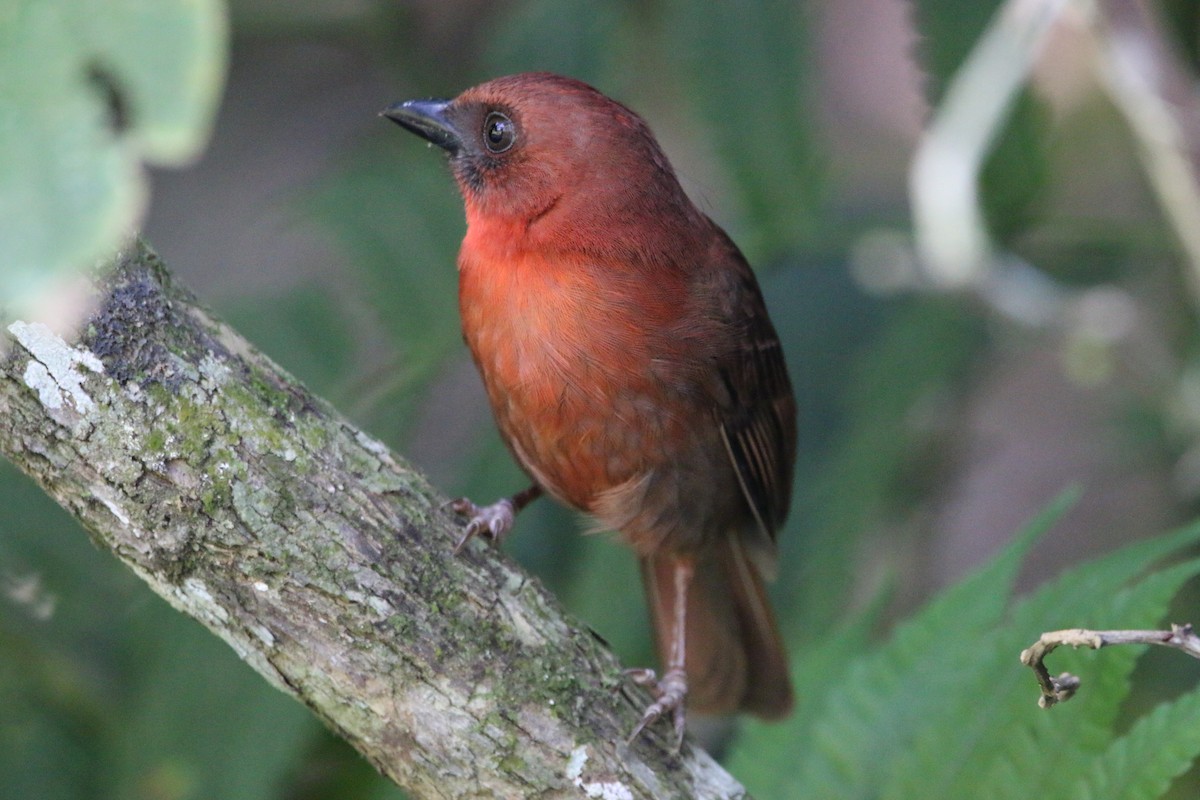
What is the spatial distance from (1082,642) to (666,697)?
Result: 0.91m

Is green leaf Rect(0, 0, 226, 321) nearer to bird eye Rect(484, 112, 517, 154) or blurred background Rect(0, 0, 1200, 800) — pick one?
bird eye Rect(484, 112, 517, 154)

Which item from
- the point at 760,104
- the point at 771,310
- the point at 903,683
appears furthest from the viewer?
the point at 771,310

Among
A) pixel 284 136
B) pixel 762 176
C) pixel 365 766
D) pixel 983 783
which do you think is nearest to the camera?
pixel 983 783

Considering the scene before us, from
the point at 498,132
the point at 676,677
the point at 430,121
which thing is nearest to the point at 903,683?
the point at 676,677

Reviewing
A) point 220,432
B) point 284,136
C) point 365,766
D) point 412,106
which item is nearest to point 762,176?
point 412,106

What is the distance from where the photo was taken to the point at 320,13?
Answer: 188 inches

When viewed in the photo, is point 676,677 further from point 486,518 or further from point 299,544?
point 299,544

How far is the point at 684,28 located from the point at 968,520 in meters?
3.31

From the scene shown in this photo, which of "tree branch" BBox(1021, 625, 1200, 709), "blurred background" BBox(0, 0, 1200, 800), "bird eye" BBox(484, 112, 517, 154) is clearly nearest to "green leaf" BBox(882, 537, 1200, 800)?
"tree branch" BBox(1021, 625, 1200, 709)

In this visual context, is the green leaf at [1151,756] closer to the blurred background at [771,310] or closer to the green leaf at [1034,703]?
the green leaf at [1034,703]

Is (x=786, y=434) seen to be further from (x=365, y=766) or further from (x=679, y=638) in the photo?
(x=365, y=766)

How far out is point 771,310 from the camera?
4383 mm

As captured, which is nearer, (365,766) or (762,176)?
(365,766)

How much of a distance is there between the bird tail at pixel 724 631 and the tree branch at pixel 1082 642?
1.46 m
